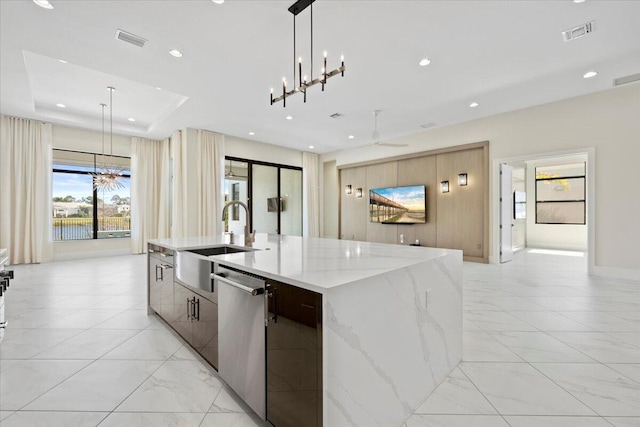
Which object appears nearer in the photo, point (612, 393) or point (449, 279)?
point (612, 393)

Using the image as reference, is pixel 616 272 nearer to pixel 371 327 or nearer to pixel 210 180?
pixel 371 327

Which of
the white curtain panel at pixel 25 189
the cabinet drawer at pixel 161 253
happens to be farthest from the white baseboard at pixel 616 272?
the white curtain panel at pixel 25 189

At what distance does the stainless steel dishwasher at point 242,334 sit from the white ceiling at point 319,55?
8.29 feet

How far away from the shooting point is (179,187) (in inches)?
260

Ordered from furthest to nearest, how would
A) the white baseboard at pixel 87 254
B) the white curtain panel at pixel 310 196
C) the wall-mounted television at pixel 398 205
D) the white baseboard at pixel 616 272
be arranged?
the white curtain panel at pixel 310 196 → the wall-mounted television at pixel 398 205 → the white baseboard at pixel 87 254 → the white baseboard at pixel 616 272

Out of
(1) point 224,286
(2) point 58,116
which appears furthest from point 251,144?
(1) point 224,286

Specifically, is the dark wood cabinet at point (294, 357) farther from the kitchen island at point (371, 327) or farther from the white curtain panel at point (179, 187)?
the white curtain panel at point (179, 187)

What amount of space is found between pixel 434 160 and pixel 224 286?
6.37 m

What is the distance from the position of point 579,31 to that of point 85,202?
9488 mm

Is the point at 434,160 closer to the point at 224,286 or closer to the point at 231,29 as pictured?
the point at 231,29

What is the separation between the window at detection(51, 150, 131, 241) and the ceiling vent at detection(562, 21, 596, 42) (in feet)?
29.2

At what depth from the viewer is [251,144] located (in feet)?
25.6

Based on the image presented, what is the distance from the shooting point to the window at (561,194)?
26.4 feet

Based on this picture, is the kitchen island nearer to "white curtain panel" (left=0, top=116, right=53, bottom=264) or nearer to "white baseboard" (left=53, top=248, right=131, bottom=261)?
"white curtain panel" (left=0, top=116, right=53, bottom=264)
